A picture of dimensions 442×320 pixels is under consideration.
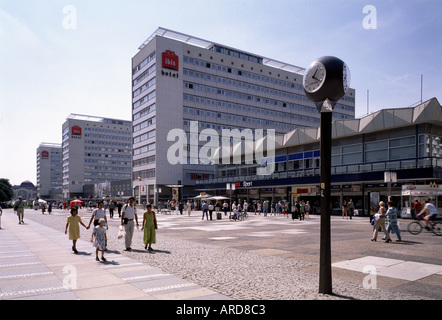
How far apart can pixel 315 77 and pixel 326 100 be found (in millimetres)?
490

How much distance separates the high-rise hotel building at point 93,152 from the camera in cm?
14188

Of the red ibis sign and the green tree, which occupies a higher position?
the red ibis sign

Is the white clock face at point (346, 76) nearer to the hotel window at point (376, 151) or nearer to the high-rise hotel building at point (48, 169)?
the hotel window at point (376, 151)

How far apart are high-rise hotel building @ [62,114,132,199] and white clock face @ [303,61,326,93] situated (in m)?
146

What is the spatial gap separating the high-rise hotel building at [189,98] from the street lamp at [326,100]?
6380 centimetres

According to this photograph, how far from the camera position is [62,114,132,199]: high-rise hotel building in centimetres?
14188

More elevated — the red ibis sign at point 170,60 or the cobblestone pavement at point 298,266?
the red ibis sign at point 170,60

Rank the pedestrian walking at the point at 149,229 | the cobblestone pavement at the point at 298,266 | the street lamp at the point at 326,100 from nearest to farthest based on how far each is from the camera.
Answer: the street lamp at the point at 326,100, the cobblestone pavement at the point at 298,266, the pedestrian walking at the point at 149,229

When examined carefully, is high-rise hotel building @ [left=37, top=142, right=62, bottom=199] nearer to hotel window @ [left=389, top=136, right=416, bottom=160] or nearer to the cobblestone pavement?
hotel window @ [left=389, top=136, right=416, bottom=160]

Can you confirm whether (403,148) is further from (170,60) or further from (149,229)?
(170,60)

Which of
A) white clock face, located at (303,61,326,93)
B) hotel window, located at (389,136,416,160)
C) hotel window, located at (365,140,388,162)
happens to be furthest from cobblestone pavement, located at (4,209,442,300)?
hotel window, located at (365,140,388,162)

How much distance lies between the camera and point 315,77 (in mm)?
6590

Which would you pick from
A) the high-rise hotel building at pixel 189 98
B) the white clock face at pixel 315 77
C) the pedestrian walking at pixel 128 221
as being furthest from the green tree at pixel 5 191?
Result: the white clock face at pixel 315 77
